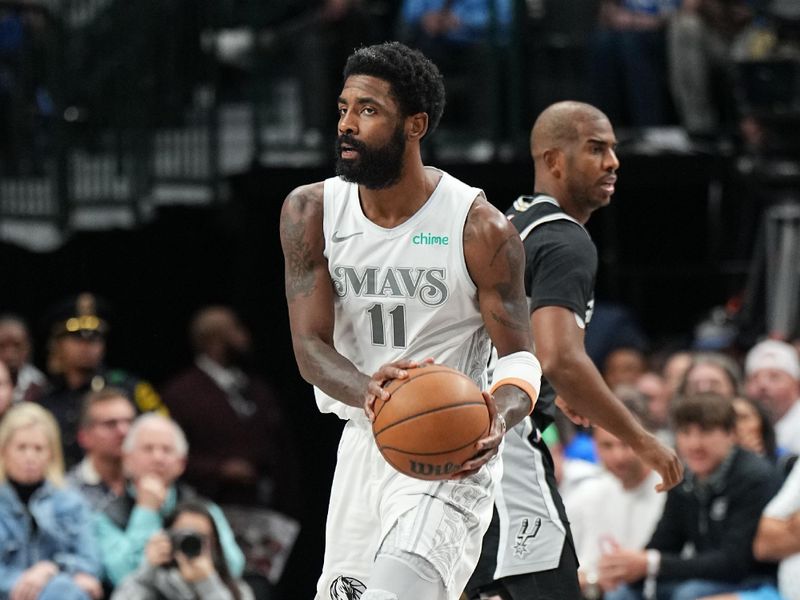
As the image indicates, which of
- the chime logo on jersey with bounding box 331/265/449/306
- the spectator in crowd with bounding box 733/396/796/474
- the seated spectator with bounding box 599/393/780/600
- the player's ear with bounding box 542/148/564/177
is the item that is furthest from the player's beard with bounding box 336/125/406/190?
the spectator in crowd with bounding box 733/396/796/474

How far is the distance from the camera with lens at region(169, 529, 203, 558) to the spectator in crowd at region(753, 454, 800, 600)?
8.86 feet

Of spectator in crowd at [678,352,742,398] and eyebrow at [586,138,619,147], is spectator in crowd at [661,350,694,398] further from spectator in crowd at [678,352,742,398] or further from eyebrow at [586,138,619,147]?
eyebrow at [586,138,619,147]

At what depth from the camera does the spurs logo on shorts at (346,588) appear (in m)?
5.32

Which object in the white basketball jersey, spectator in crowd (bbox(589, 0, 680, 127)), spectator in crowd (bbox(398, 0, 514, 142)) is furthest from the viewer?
spectator in crowd (bbox(589, 0, 680, 127))

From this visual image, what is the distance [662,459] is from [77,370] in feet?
17.9

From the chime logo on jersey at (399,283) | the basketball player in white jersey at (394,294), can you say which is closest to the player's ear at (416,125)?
the basketball player in white jersey at (394,294)

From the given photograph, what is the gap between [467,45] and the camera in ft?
39.1

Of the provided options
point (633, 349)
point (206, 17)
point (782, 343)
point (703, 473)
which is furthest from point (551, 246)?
point (206, 17)

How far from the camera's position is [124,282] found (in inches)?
501

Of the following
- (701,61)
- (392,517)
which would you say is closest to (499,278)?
(392,517)

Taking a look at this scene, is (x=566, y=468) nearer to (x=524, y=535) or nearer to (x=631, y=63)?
(x=524, y=535)

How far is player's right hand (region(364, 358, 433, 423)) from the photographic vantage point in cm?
496

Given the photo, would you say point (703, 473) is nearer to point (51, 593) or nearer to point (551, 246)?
point (551, 246)

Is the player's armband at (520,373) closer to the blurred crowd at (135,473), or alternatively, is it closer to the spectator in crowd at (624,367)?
the blurred crowd at (135,473)
